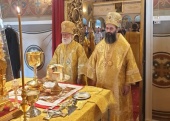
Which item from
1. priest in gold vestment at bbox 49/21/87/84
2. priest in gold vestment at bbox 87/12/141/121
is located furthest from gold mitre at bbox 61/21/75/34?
priest in gold vestment at bbox 87/12/141/121

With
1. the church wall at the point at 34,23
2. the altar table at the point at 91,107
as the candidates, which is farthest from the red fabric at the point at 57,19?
the altar table at the point at 91,107

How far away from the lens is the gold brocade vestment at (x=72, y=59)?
8.39ft

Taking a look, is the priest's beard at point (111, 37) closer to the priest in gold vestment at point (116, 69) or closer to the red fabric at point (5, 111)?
the priest in gold vestment at point (116, 69)

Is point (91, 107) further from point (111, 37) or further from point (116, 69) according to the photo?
point (111, 37)

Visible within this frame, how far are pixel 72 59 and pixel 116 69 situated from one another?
0.60 m

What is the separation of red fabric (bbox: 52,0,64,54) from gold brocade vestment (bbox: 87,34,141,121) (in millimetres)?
799

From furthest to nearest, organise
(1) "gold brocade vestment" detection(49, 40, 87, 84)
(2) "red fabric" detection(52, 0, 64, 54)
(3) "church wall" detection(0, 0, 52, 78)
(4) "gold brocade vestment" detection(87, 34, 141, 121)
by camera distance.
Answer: (3) "church wall" detection(0, 0, 52, 78) < (2) "red fabric" detection(52, 0, 64, 54) < (1) "gold brocade vestment" detection(49, 40, 87, 84) < (4) "gold brocade vestment" detection(87, 34, 141, 121)

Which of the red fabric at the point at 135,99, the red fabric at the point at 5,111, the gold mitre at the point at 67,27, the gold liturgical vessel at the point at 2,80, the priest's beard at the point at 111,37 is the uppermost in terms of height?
the gold mitre at the point at 67,27

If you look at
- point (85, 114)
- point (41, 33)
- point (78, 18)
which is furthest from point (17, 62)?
point (85, 114)

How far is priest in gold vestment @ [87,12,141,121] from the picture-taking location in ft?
7.28

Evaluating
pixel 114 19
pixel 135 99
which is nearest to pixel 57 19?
pixel 114 19

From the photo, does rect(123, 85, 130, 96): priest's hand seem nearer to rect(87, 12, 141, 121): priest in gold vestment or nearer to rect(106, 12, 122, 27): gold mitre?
rect(87, 12, 141, 121): priest in gold vestment

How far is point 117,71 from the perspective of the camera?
2.21 m

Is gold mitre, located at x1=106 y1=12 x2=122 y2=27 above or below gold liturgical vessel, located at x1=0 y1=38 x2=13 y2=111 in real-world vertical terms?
above
